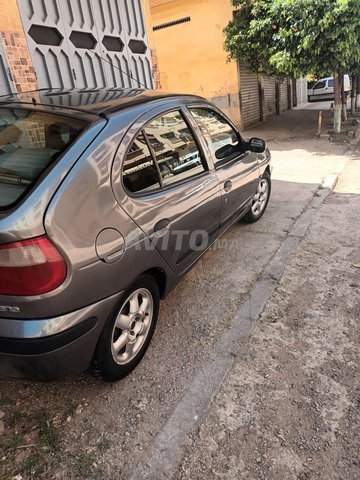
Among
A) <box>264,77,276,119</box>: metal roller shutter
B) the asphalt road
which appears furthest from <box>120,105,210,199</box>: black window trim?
<box>264,77,276,119</box>: metal roller shutter

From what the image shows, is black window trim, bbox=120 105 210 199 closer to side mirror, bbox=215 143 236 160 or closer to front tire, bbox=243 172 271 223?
side mirror, bbox=215 143 236 160

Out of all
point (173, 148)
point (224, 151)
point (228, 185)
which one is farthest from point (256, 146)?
point (173, 148)

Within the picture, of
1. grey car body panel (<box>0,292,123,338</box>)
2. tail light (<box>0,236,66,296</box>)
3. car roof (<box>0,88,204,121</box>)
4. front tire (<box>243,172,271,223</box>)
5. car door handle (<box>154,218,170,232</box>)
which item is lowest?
front tire (<box>243,172,271,223</box>)

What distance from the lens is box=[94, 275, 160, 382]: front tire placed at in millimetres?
2051

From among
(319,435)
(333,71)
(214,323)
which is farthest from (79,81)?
(333,71)

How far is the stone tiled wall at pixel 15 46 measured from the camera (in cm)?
457

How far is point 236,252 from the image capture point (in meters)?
4.01

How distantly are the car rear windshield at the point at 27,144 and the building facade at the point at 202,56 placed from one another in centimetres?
1150

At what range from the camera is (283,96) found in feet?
64.1

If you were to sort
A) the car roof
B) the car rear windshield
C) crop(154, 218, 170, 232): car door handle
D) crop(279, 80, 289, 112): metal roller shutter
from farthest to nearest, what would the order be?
crop(279, 80, 289, 112): metal roller shutter → crop(154, 218, 170, 232): car door handle → the car roof → the car rear windshield

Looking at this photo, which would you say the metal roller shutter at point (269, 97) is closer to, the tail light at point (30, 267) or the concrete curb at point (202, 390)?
the concrete curb at point (202, 390)

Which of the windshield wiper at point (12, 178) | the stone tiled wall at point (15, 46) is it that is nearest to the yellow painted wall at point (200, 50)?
the stone tiled wall at point (15, 46)

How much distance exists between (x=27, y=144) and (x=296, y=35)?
355 inches

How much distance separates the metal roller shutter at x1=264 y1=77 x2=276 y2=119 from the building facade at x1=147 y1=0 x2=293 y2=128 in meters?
1.69
